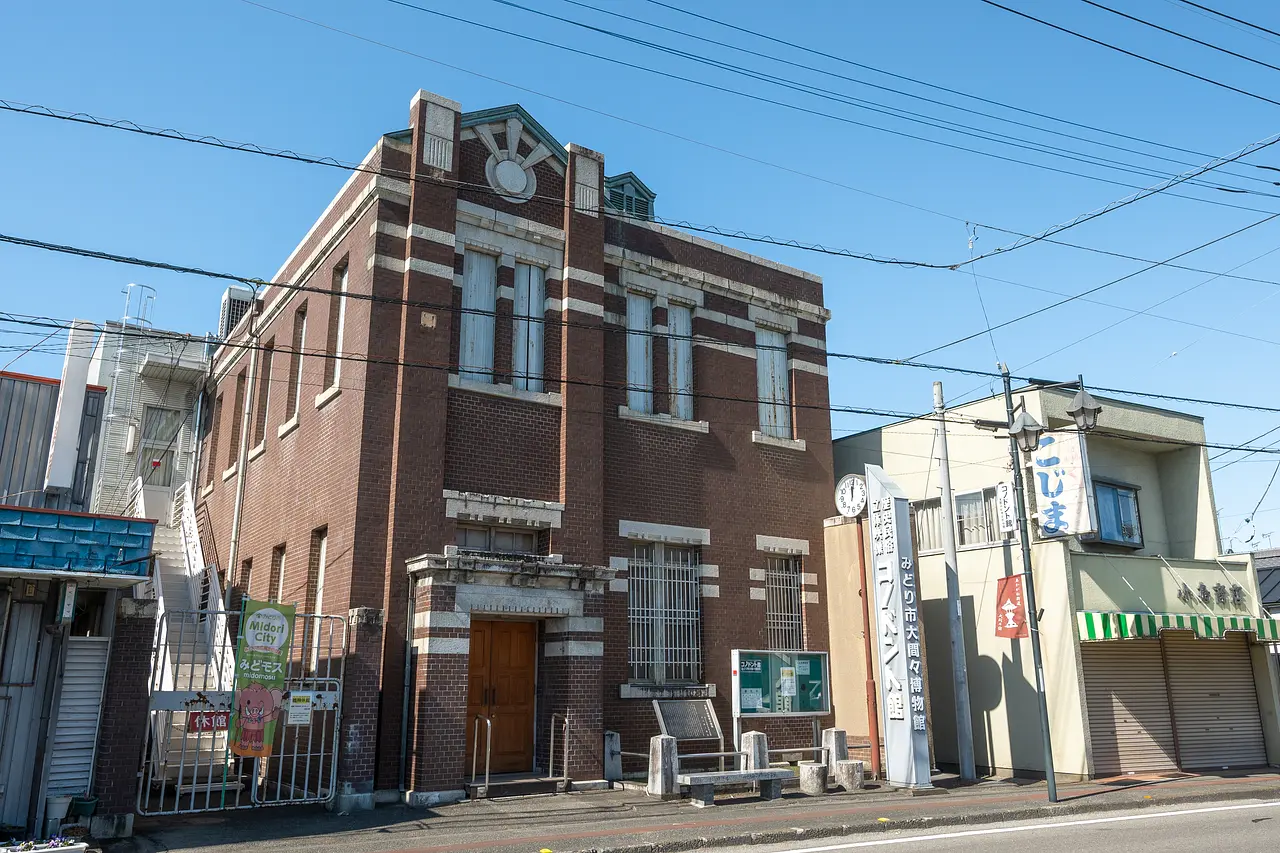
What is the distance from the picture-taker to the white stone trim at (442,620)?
14.2 m

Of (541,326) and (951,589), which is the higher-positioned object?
(541,326)

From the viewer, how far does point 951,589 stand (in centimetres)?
1827

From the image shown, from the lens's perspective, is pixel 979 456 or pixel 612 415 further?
pixel 979 456

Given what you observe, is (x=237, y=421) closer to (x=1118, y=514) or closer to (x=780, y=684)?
(x=780, y=684)

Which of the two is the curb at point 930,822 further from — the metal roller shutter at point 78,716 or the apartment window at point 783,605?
the apartment window at point 783,605

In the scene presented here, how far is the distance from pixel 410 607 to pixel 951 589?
9.93m

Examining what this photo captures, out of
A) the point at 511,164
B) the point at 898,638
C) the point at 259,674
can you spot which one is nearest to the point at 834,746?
the point at 898,638

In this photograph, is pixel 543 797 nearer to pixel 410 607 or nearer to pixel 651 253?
pixel 410 607

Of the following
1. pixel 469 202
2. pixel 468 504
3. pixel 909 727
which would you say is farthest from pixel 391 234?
pixel 909 727

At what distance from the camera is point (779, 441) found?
2053 cm

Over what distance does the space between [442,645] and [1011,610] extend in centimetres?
992

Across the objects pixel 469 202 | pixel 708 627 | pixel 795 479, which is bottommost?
pixel 708 627

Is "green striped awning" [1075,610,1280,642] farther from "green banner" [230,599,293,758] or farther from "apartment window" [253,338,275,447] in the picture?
"apartment window" [253,338,275,447]

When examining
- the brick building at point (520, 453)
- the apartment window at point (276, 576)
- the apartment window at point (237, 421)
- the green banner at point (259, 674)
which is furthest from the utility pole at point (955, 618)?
the apartment window at point (237, 421)
